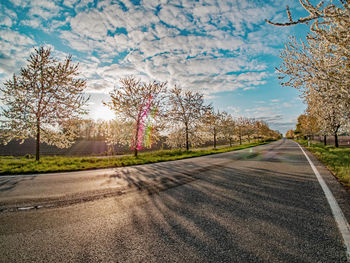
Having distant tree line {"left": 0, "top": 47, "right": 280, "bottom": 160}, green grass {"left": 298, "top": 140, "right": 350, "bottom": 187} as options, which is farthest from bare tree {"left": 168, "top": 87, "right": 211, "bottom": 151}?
green grass {"left": 298, "top": 140, "right": 350, "bottom": 187}

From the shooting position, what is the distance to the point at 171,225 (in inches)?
103

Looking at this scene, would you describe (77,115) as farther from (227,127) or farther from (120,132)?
(227,127)

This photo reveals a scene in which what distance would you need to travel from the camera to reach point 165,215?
2988mm

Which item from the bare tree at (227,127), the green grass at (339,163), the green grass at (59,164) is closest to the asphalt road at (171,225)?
the green grass at (339,163)

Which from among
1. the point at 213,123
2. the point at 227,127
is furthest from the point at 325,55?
the point at 227,127

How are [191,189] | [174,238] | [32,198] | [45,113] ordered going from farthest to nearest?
[45,113]
[191,189]
[32,198]
[174,238]

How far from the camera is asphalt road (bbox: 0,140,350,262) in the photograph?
192cm

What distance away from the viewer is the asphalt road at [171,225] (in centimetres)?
192

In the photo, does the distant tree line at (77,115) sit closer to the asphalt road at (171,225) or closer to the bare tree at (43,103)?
the bare tree at (43,103)

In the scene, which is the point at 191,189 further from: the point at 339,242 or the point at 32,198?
the point at 32,198

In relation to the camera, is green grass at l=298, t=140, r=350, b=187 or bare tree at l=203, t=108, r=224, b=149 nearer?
green grass at l=298, t=140, r=350, b=187

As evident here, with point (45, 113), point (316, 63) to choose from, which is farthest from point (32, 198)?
point (45, 113)

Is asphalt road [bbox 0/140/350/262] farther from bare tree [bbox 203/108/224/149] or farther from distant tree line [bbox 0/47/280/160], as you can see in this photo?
bare tree [bbox 203/108/224/149]

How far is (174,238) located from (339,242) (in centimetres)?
208
